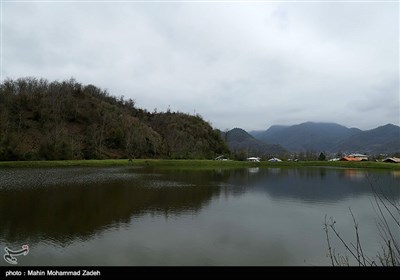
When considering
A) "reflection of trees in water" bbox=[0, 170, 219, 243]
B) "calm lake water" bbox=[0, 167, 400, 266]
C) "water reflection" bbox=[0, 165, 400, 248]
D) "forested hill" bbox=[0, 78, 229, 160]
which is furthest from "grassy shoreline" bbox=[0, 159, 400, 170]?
"reflection of trees in water" bbox=[0, 170, 219, 243]

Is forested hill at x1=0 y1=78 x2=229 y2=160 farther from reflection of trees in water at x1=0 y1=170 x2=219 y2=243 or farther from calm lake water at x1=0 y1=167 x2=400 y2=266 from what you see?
calm lake water at x1=0 y1=167 x2=400 y2=266

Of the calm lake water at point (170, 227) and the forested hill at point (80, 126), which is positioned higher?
the forested hill at point (80, 126)

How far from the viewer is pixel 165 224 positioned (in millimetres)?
18828

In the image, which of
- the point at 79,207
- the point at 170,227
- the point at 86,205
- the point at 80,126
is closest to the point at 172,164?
the point at 80,126

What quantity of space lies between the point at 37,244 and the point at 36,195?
14.6 metres

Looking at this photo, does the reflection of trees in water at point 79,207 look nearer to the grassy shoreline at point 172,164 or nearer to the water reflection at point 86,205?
the water reflection at point 86,205

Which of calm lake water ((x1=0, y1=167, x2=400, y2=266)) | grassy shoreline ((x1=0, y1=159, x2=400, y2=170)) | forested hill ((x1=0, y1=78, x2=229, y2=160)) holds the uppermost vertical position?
forested hill ((x1=0, y1=78, x2=229, y2=160))

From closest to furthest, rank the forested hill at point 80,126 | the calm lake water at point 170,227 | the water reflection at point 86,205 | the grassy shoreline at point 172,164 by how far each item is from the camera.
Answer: the calm lake water at point 170,227 < the water reflection at point 86,205 < the grassy shoreline at point 172,164 < the forested hill at point 80,126

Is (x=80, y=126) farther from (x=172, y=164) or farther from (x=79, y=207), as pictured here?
(x=79, y=207)

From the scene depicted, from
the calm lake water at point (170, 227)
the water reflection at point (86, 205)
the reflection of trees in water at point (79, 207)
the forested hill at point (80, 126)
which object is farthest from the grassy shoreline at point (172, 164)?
the reflection of trees in water at point (79, 207)

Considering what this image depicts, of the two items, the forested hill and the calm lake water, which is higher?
the forested hill

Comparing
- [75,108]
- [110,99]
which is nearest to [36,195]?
[75,108]

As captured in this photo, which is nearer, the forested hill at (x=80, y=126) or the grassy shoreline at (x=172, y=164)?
the grassy shoreline at (x=172, y=164)
